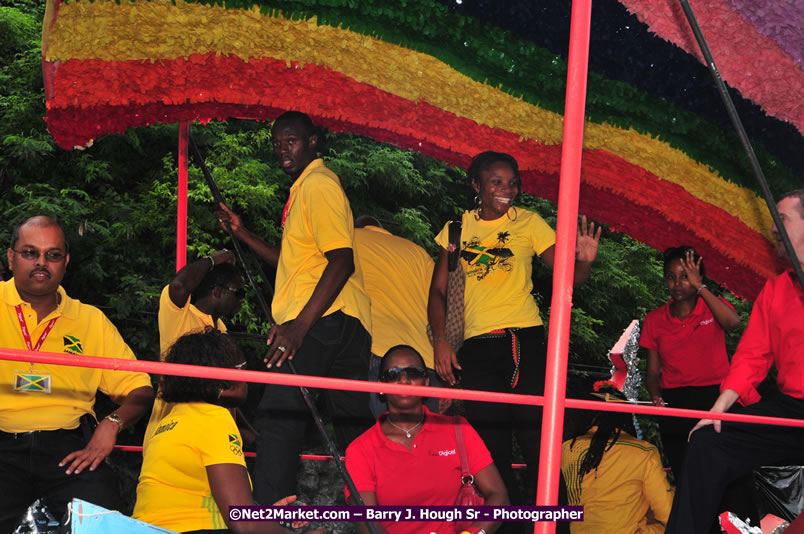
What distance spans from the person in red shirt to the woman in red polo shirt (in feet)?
3.47

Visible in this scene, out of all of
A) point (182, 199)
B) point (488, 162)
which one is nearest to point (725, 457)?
point (488, 162)

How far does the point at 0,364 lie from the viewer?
2.99 m

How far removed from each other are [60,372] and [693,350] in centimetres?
293

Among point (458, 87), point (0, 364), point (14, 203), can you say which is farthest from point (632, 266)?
point (0, 364)

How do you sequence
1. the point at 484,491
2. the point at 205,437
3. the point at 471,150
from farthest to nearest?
the point at 471,150, the point at 484,491, the point at 205,437

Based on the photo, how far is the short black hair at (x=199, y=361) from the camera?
2.69m

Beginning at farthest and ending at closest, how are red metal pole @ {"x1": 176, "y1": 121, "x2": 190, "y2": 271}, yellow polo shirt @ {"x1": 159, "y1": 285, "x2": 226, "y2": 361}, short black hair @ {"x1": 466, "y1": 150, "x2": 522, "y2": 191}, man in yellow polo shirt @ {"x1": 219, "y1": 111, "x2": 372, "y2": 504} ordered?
1. red metal pole @ {"x1": 176, "y1": 121, "x2": 190, "y2": 271}
2. yellow polo shirt @ {"x1": 159, "y1": 285, "x2": 226, "y2": 361}
3. short black hair @ {"x1": 466, "y1": 150, "x2": 522, "y2": 191}
4. man in yellow polo shirt @ {"x1": 219, "y1": 111, "x2": 372, "y2": 504}

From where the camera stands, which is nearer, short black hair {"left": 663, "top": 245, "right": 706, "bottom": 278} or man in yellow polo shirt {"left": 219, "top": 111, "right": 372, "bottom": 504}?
man in yellow polo shirt {"left": 219, "top": 111, "right": 372, "bottom": 504}

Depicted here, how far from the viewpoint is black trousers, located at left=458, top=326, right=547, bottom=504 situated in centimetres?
320

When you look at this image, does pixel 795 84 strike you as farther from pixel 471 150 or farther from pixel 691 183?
pixel 471 150

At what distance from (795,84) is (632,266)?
9.37m

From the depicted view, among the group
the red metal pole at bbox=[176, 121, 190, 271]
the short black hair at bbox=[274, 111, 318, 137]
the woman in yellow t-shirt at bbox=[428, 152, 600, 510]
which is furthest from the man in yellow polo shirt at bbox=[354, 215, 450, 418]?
the red metal pole at bbox=[176, 121, 190, 271]

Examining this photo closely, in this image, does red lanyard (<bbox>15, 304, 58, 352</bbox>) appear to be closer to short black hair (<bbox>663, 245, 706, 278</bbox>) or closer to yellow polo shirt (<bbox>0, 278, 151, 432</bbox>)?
yellow polo shirt (<bbox>0, 278, 151, 432</bbox>)

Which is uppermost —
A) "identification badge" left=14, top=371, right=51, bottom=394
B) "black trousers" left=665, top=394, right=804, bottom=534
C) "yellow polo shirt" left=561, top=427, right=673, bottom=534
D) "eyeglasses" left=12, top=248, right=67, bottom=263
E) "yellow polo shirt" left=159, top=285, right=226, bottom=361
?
A: "eyeglasses" left=12, top=248, right=67, bottom=263
